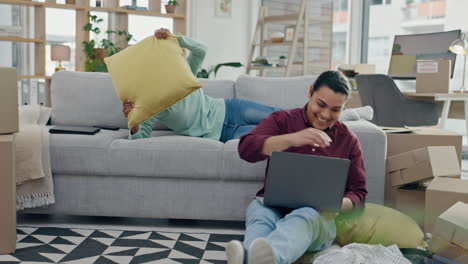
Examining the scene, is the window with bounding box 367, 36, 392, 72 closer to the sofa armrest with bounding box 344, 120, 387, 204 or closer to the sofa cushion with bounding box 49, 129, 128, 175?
the sofa armrest with bounding box 344, 120, 387, 204

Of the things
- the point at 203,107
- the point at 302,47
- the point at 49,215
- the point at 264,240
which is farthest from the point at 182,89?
the point at 302,47

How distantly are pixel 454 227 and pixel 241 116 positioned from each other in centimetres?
139

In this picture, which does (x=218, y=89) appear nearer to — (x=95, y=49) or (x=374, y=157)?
(x=374, y=157)

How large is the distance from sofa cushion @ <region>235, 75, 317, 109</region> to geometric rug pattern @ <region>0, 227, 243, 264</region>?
981 millimetres

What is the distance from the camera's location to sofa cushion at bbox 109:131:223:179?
105 inches

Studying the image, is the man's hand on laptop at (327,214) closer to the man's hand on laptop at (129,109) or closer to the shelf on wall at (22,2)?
the man's hand on laptop at (129,109)

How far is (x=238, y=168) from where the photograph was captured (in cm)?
267

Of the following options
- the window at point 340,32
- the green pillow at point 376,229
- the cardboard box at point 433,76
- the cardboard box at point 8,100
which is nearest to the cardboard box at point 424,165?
the green pillow at point 376,229

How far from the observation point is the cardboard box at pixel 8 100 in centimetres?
223

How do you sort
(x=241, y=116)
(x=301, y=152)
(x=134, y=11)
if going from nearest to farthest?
(x=301, y=152), (x=241, y=116), (x=134, y=11)

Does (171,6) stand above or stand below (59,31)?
above

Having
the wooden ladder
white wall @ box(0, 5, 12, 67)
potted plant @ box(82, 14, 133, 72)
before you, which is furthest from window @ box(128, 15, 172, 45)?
white wall @ box(0, 5, 12, 67)

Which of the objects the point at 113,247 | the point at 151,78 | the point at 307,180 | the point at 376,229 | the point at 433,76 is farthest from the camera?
Result: the point at 433,76

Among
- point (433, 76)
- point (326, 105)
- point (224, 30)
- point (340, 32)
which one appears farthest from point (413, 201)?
point (224, 30)
